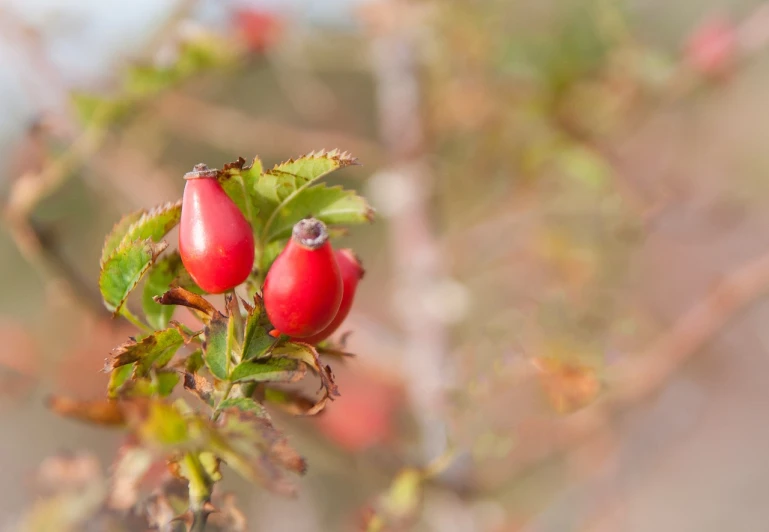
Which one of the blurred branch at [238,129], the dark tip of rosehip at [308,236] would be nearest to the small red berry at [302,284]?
the dark tip of rosehip at [308,236]

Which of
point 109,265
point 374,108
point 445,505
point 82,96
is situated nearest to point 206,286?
point 109,265

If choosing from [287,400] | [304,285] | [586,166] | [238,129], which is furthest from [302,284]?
[238,129]

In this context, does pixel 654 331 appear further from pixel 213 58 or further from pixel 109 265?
pixel 109 265

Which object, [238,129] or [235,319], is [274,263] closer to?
[235,319]

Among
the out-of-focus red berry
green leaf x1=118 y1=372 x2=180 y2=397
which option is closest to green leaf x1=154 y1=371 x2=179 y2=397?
green leaf x1=118 y1=372 x2=180 y2=397

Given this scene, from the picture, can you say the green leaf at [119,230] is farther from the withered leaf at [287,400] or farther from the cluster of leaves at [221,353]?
the withered leaf at [287,400]

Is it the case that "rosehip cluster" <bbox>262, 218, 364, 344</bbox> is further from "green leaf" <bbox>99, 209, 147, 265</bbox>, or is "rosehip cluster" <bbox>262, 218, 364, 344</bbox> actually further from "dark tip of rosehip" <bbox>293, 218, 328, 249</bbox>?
"green leaf" <bbox>99, 209, 147, 265</bbox>
